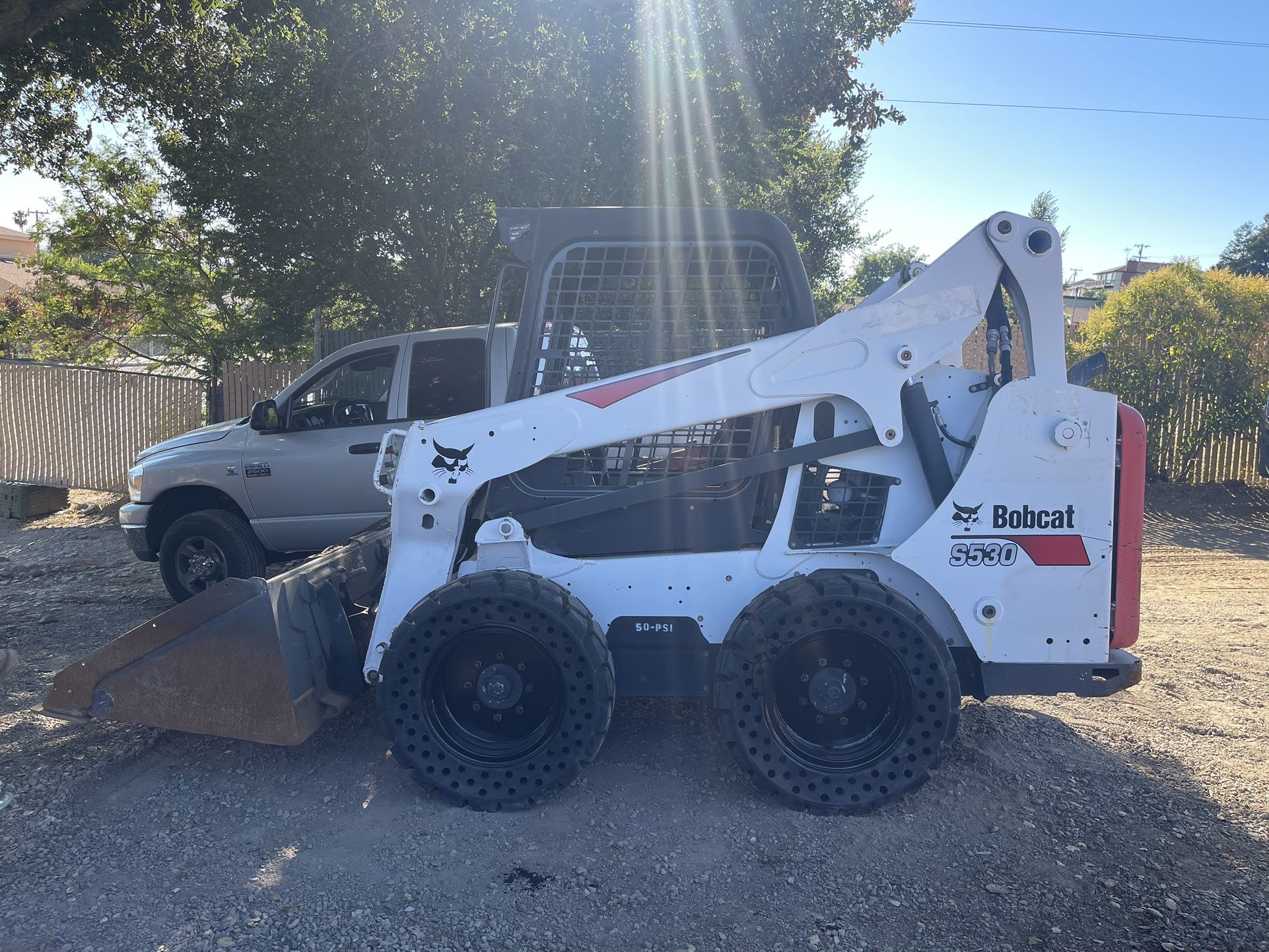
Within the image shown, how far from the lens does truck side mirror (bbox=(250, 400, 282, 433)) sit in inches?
278

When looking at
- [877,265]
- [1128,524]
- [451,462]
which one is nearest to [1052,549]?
[1128,524]

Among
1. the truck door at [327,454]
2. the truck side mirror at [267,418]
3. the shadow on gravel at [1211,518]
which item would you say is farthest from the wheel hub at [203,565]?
the shadow on gravel at [1211,518]

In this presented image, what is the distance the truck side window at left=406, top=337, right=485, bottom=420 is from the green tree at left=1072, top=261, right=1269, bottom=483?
948cm

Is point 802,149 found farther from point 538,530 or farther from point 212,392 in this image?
point 538,530

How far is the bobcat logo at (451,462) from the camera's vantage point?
13.4ft

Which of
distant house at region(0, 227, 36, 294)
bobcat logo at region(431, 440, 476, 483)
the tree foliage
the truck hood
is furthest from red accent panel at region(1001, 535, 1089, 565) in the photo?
distant house at region(0, 227, 36, 294)

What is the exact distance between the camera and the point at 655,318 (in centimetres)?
416

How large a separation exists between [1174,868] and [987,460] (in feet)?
5.63

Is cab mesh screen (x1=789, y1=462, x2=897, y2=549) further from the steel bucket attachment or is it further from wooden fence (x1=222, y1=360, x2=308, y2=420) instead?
wooden fence (x1=222, y1=360, x2=308, y2=420)

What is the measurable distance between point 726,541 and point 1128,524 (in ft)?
5.65

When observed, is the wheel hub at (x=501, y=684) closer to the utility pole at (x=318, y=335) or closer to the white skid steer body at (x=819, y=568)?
the white skid steer body at (x=819, y=568)

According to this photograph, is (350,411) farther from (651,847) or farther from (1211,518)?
(1211,518)

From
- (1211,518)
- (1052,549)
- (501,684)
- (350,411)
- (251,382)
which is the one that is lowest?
(501,684)

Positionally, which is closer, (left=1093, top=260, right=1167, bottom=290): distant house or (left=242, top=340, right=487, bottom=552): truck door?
(left=242, top=340, right=487, bottom=552): truck door
